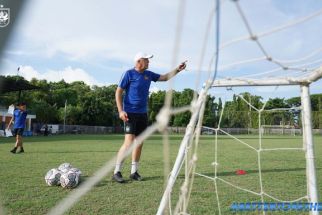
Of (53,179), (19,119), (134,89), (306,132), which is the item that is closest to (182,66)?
(134,89)

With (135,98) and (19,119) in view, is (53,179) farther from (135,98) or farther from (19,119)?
(19,119)

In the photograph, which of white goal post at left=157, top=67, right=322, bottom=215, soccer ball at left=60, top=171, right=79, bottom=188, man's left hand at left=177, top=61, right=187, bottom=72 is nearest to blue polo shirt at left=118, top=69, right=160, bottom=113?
man's left hand at left=177, top=61, right=187, bottom=72

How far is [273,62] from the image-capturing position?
2535 mm

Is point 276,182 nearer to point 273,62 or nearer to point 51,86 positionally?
point 273,62

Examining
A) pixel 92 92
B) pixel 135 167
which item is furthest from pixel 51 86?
pixel 135 167

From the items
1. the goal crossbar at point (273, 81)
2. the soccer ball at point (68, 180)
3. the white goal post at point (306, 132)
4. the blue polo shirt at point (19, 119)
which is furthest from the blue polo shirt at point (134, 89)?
the blue polo shirt at point (19, 119)

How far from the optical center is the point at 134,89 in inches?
174

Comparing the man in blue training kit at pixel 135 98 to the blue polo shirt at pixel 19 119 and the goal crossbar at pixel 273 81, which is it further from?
the blue polo shirt at pixel 19 119

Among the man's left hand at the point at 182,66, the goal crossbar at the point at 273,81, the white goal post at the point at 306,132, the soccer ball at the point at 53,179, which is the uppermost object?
the man's left hand at the point at 182,66

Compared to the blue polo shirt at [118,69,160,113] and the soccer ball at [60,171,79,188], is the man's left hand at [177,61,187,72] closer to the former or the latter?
the blue polo shirt at [118,69,160,113]

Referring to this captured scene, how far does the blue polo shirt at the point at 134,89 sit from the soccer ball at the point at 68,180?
1044mm

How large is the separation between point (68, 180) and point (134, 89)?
4.36 feet

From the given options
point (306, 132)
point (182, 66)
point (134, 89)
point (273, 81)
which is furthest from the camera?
point (134, 89)

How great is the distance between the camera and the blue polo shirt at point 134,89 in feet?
14.5
